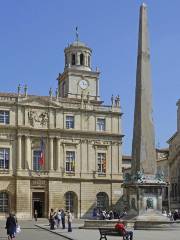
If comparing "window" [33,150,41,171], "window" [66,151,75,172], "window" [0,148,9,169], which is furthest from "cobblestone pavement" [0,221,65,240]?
"window" [66,151,75,172]

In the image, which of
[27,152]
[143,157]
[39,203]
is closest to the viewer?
[143,157]

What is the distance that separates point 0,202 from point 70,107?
11.7 meters

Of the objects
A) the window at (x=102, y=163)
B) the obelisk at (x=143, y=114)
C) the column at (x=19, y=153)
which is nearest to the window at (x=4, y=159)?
the column at (x=19, y=153)

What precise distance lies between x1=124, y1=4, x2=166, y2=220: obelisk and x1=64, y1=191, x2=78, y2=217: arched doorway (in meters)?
28.5

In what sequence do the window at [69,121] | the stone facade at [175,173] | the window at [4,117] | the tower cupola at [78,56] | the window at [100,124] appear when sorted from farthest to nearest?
the tower cupola at [78,56] < the stone facade at [175,173] < the window at [100,124] < the window at [69,121] < the window at [4,117]

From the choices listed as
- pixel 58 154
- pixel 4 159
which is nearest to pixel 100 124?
pixel 58 154

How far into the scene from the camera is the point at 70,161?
185ft

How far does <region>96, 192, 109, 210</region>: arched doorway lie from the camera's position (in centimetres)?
5778

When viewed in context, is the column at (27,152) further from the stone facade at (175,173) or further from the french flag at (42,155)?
the stone facade at (175,173)

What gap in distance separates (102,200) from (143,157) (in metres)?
31.6

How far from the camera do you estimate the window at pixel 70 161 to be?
56.3 m

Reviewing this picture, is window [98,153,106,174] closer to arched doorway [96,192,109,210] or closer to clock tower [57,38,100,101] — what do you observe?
arched doorway [96,192,109,210]

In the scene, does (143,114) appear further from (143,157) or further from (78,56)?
(78,56)

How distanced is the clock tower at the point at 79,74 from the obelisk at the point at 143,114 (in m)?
34.9
